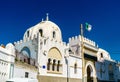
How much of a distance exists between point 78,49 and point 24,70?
13.0 metres

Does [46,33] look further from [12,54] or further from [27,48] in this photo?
[12,54]

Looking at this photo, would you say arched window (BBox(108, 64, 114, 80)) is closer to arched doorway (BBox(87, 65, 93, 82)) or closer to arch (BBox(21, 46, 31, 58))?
arched doorway (BBox(87, 65, 93, 82))

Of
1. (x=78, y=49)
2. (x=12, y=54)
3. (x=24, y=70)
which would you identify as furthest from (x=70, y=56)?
(x=12, y=54)

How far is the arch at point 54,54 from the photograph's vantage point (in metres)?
25.9

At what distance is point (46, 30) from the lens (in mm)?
28562

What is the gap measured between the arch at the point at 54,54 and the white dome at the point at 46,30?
7.38ft

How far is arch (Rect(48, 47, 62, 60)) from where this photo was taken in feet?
84.9

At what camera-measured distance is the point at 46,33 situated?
28.3 metres

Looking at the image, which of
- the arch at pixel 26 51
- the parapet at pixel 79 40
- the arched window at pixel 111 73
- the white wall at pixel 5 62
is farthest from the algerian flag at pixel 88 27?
the arched window at pixel 111 73

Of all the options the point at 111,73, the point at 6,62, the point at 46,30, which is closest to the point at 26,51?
the point at 46,30

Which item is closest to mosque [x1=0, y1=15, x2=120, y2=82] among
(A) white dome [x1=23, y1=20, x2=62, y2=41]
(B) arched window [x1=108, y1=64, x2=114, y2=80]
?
(A) white dome [x1=23, y1=20, x2=62, y2=41]

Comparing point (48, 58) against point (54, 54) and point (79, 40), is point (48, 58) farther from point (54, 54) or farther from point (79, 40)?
point (79, 40)

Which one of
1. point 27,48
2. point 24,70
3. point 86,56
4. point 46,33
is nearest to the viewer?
point 24,70

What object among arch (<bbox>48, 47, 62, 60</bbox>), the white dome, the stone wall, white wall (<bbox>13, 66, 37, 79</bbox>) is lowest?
the stone wall
